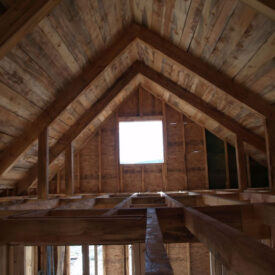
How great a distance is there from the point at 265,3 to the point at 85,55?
265cm

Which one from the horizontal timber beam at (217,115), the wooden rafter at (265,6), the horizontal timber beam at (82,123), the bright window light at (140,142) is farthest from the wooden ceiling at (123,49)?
the bright window light at (140,142)

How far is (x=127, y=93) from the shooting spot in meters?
7.48

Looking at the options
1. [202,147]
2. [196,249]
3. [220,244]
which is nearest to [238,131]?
[202,147]

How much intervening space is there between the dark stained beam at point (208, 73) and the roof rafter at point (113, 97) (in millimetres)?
1232

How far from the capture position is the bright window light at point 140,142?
7637 mm

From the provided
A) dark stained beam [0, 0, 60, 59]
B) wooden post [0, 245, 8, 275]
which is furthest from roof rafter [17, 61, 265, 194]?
wooden post [0, 245, 8, 275]

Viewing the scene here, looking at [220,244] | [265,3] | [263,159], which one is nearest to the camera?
[220,244]

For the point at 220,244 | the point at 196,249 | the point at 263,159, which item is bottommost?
the point at 196,249

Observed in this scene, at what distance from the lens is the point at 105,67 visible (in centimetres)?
430

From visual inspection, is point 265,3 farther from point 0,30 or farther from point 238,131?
point 238,131

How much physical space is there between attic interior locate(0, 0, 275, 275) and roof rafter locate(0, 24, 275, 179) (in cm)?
2

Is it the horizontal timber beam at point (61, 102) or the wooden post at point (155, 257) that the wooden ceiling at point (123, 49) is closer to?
the horizontal timber beam at point (61, 102)

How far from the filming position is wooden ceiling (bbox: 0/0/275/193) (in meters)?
3.11

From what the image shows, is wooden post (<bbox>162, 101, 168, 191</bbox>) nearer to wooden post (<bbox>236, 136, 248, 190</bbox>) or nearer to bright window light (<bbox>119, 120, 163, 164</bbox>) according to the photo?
bright window light (<bbox>119, 120, 163, 164</bbox>)
